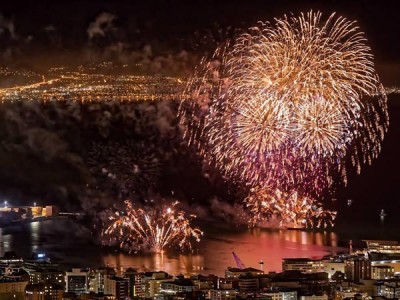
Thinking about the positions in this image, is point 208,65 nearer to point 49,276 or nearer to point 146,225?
point 49,276

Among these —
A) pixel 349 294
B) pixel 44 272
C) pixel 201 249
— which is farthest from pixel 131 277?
pixel 201 249

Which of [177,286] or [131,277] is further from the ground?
[131,277]

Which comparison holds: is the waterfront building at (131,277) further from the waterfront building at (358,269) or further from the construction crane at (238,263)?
the waterfront building at (358,269)

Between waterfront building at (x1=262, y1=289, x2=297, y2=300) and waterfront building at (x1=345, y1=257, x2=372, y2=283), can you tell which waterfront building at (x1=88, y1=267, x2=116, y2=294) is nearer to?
waterfront building at (x1=262, y1=289, x2=297, y2=300)

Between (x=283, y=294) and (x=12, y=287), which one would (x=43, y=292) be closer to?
(x=12, y=287)

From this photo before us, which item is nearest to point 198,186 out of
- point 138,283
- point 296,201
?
point 296,201

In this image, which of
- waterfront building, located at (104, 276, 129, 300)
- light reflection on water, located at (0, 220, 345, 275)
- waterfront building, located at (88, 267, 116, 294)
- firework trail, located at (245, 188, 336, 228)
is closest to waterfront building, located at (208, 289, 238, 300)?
waterfront building, located at (104, 276, 129, 300)
